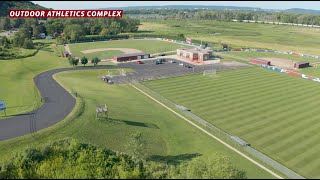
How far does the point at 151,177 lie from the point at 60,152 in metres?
13.0

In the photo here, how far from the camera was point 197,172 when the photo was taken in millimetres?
30672

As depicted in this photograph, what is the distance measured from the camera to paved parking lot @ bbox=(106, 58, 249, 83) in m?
98.2

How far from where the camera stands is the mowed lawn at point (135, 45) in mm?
151625

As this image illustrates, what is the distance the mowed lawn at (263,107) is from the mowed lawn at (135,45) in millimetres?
56844

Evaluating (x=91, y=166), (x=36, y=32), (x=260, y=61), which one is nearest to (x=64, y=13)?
(x=91, y=166)

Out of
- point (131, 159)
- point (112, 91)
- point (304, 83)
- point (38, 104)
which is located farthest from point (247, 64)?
point (131, 159)

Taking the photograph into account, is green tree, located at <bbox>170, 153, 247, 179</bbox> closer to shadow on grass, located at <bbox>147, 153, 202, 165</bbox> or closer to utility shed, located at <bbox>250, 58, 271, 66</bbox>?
shadow on grass, located at <bbox>147, 153, 202, 165</bbox>

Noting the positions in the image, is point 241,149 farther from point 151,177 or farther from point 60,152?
point 60,152

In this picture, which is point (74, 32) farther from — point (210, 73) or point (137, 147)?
point (137, 147)

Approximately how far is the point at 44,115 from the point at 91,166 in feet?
107

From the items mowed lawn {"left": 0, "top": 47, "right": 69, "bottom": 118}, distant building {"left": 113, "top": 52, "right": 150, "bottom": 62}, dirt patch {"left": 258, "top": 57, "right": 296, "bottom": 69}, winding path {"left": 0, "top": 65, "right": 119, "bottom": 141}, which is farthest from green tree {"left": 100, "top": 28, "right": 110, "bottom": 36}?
winding path {"left": 0, "top": 65, "right": 119, "bottom": 141}

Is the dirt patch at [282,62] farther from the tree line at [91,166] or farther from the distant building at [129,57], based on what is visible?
the tree line at [91,166]

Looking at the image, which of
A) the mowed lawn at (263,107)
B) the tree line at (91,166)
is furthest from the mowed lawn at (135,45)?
the tree line at (91,166)

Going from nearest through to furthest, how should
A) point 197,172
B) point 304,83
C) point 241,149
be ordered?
point 197,172 < point 241,149 < point 304,83
